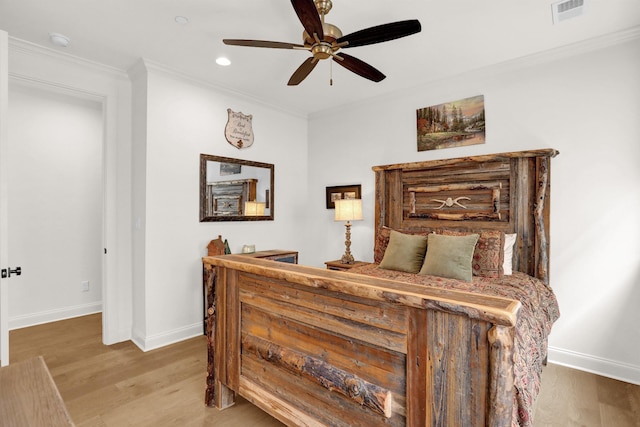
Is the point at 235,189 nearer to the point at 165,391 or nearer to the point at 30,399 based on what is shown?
the point at 165,391

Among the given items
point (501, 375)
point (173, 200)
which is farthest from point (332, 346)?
point (173, 200)

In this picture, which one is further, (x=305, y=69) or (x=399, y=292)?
(x=305, y=69)

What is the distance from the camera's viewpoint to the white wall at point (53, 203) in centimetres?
358

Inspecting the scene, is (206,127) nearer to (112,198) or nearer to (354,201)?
(112,198)

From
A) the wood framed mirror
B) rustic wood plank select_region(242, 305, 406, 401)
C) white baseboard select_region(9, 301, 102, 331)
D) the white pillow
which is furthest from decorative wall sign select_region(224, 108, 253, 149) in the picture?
the white pillow

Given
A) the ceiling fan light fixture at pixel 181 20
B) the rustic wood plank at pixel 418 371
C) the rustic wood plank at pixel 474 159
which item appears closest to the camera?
the rustic wood plank at pixel 418 371

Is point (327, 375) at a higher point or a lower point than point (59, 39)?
lower

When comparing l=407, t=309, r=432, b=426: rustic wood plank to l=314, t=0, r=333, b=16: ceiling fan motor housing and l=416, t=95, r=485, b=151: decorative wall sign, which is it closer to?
l=314, t=0, r=333, b=16: ceiling fan motor housing

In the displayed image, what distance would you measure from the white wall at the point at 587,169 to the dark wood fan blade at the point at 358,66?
140 centimetres

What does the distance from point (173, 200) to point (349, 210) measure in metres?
1.94

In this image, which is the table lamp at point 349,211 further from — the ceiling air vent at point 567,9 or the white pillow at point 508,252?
the ceiling air vent at point 567,9

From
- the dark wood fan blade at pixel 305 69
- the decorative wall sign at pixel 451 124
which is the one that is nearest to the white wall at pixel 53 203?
the dark wood fan blade at pixel 305 69

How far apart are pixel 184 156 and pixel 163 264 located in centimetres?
111

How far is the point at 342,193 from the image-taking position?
14.3 feet
